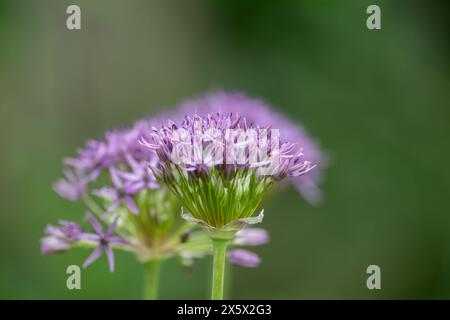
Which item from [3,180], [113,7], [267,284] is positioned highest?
[113,7]

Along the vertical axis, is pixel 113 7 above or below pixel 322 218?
above

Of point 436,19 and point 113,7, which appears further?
point 113,7

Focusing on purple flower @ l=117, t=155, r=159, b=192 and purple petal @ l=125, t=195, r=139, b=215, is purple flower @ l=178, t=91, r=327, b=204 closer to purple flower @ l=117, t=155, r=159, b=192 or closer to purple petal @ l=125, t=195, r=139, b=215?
purple flower @ l=117, t=155, r=159, b=192

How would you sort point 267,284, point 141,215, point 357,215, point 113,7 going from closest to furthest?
point 141,215 < point 267,284 < point 357,215 < point 113,7

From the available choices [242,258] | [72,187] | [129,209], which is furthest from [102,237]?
[242,258]

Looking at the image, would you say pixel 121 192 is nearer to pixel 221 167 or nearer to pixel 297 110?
pixel 221 167

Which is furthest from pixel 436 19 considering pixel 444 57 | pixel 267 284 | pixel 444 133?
pixel 267 284
